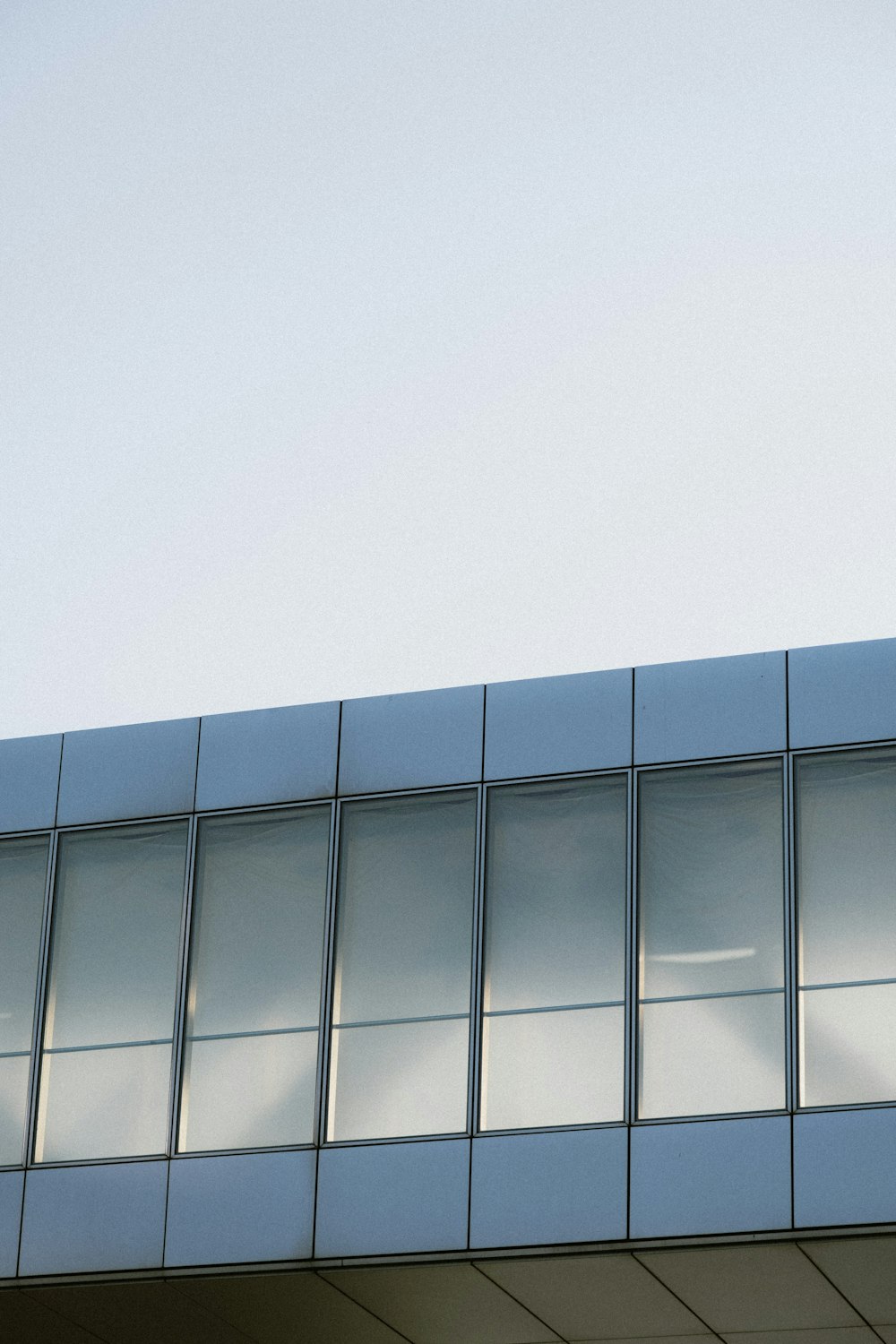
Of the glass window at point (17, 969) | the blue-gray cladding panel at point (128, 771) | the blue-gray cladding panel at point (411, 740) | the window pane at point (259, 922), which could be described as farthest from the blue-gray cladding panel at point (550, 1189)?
the blue-gray cladding panel at point (128, 771)

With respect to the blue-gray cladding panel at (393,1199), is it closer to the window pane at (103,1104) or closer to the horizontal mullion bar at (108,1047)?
the window pane at (103,1104)

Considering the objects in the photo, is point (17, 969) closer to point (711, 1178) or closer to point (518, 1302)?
point (518, 1302)

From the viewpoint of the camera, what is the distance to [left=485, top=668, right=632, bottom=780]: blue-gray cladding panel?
20.4 m

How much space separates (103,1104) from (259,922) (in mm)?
2235

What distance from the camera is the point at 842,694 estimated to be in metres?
19.8

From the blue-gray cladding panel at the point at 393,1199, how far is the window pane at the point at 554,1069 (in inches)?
21.7

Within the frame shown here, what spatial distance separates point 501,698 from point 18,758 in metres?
5.08

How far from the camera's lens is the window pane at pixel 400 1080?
1981cm

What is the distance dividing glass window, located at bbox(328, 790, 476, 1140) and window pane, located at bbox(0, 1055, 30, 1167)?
315 centimetres

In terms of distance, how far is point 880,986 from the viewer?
62.3 ft

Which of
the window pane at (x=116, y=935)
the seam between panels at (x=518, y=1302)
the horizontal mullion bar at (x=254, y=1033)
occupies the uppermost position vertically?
the window pane at (x=116, y=935)

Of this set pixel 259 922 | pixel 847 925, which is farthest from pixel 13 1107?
pixel 847 925

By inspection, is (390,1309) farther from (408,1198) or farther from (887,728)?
(887,728)

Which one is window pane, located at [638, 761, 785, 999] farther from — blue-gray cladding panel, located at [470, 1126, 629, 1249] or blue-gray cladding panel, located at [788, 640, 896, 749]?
blue-gray cladding panel, located at [470, 1126, 629, 1249]
